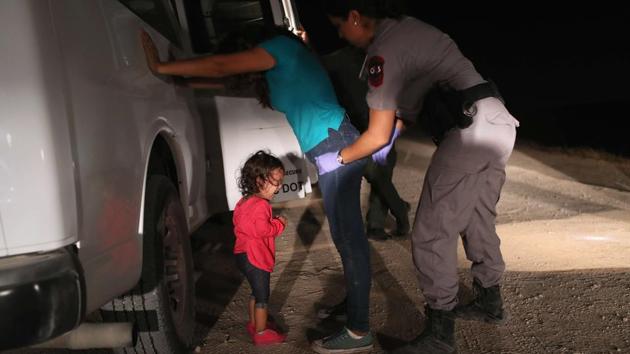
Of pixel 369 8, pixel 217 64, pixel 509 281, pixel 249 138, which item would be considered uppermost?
pixel 369 8

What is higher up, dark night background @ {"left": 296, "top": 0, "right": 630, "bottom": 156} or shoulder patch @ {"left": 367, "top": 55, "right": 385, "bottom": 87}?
shoulder patch @ {"left": 367, "top": 55, "right": 385, "bottom": 87}

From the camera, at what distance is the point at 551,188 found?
630 cm

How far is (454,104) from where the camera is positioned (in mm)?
2777

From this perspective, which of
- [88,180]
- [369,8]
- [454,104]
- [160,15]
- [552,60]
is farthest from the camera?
[552,60]

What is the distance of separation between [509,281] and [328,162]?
5.57 feet

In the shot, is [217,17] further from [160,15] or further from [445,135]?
[445,135]

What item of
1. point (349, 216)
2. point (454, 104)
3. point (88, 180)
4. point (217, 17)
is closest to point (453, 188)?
point (454, 104)

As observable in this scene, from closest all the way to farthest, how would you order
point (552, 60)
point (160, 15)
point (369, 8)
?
point (369, 8), point (160, 15), point (552, 60)

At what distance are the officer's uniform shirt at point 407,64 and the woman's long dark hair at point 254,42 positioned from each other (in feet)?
1.39

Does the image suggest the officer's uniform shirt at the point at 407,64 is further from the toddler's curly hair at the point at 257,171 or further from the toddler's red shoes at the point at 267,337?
the toddler's red shoes at the point at 267,337

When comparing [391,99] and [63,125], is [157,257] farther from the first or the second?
[391,99]

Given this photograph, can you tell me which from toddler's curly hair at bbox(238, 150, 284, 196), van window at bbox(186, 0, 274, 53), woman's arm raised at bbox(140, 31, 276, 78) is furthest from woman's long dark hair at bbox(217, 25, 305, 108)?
van window at bbox(186, 0, 274, 53)

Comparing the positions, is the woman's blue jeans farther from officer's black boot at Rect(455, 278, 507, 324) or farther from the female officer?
officer's black boot at Rect(455, 278, 507, 324)

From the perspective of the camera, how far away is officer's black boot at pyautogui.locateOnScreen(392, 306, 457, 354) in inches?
117
